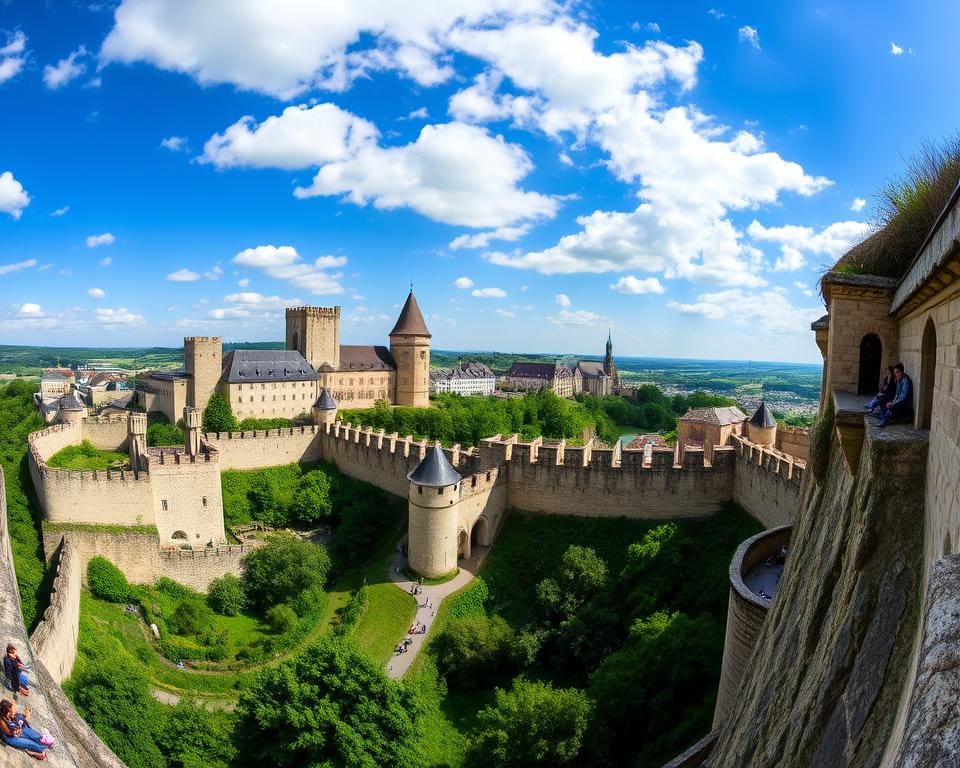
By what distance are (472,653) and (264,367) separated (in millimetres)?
40022

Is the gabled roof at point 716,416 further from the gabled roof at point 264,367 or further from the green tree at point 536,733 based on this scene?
the gabled roof at point 264,367

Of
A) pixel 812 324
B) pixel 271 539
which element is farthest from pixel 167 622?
pixel 812 324

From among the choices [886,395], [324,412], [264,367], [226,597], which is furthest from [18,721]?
[264,367]

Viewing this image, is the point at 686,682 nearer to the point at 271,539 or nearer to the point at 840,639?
the point at 840,639

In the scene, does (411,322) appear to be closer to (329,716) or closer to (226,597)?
(226,597)

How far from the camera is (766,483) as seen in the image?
24078 mm

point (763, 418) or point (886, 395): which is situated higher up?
point (886, 395)

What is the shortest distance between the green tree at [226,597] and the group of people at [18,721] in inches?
1157

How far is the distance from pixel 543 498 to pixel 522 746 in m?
13.2

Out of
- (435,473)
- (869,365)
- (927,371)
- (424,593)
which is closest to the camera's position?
(927,371)

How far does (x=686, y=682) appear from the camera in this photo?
18.8 metres

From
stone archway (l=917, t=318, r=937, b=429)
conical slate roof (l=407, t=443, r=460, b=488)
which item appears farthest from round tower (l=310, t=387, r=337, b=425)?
stone archway (l=917, t=318, r=937, b=429)

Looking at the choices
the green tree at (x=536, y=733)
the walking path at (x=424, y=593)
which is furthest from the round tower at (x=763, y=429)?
the green tree at (x=536, y=733)

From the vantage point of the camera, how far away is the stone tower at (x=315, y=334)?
6612cm
